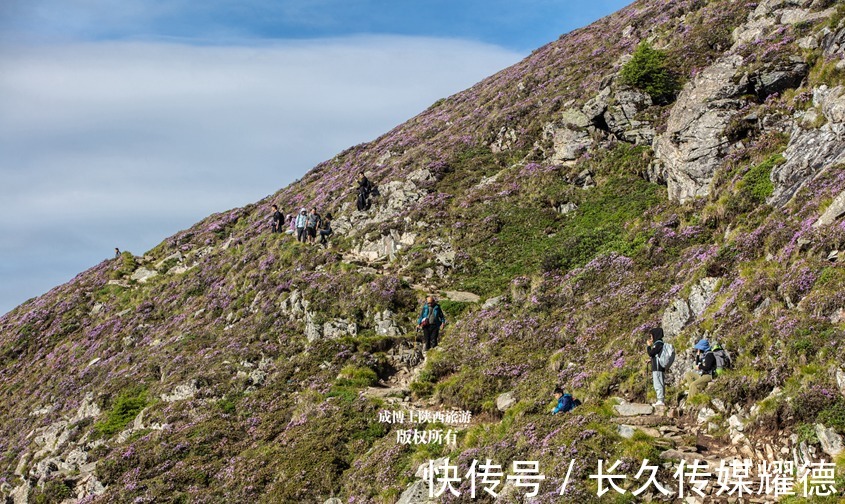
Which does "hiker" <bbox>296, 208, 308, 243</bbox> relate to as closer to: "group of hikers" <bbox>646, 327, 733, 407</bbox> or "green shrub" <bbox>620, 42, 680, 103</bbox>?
"green shrub" <bbox>620, 42, 680, 103</bbox>

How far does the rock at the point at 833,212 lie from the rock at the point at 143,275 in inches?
1978

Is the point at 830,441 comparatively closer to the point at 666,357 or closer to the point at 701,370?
the point at 701,370

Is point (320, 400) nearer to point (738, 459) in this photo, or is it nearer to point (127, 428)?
point (127, 428)

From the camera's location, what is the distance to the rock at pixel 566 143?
42.3 meters

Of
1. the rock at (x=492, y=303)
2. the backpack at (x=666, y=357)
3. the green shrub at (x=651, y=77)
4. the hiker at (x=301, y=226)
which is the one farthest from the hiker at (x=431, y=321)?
the green shrub at (x=651, y=77)

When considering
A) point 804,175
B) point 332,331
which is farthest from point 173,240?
point 804,175

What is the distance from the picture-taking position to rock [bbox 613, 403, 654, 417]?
60.6 ft

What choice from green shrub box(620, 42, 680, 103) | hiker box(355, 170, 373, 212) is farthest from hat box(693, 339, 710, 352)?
hiker box(355, 170, 373, 212)

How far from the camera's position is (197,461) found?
27.3m

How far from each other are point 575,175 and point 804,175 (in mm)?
16528

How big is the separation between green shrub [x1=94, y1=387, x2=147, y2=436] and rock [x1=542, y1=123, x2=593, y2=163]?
29708 mm

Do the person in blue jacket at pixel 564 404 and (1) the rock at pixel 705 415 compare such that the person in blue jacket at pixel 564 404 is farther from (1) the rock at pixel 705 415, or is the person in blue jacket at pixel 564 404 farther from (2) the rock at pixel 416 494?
(2) the rock at pixel 416 494

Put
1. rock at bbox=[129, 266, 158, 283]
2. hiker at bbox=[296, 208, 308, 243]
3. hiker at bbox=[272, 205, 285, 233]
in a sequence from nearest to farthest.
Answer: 1. hiker at bbox=[296, 208, 308, 243]
2. hiker at bbox=[272, 205, 285, 233]
3. rock at bbox=[129, 266, 158, 283]

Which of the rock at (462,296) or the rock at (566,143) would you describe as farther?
the rock at (566,143)
